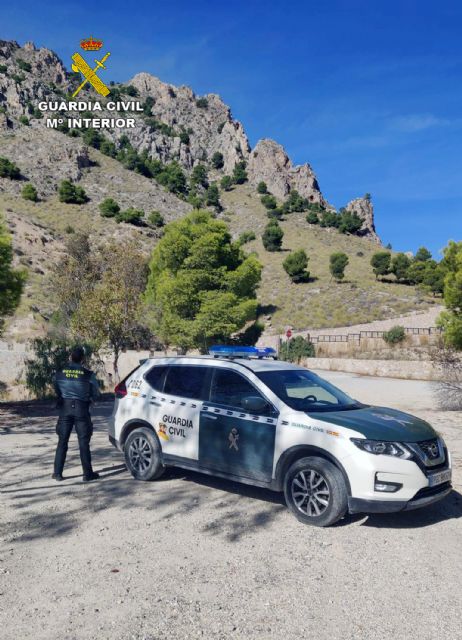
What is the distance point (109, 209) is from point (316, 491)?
2728 inches

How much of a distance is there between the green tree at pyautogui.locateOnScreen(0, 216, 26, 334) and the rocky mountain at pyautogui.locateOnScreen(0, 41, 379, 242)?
70.3 meters

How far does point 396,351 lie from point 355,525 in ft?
101

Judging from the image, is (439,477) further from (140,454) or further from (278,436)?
(140,454)

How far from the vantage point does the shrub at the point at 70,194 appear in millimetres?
70688

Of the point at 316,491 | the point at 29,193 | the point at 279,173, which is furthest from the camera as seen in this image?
the point at 279,173

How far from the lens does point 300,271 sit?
2270 inches

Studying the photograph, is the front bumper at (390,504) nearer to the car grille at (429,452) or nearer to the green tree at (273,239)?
the car grille at (429,452)

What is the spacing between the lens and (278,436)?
5.36 m

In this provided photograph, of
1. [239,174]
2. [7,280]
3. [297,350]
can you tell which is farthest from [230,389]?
[239,174]

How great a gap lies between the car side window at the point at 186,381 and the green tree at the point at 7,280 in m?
8.66

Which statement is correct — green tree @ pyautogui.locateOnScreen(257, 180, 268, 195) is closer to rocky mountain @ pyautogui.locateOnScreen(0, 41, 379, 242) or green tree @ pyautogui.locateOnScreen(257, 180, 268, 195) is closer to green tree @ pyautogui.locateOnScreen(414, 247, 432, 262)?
rocky mountain @ pyautogui.locateOnScreen(0, 41, 379, 242)

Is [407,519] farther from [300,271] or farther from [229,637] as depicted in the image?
[300,271]

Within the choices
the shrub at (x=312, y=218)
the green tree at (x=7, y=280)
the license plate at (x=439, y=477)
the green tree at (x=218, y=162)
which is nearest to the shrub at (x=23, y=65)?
the green tree at (x=218, y=162)

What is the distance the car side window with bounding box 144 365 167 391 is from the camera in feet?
22.1
